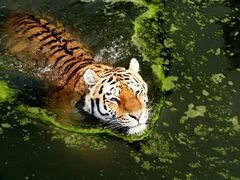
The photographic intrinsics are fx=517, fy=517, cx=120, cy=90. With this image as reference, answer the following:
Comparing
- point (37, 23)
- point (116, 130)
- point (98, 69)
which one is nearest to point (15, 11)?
point (37, 23)

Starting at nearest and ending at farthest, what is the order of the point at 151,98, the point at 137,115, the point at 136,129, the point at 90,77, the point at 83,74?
the point at 137,115
the point at 136,129
the point at 90,77
the point at 83,74
the point at 151,98

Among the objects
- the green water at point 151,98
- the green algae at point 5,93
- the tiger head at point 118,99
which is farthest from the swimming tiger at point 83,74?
the green algae at point 5,93

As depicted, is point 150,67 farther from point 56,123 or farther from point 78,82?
point 56,123

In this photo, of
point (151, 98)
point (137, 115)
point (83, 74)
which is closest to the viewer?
point (137, 115)

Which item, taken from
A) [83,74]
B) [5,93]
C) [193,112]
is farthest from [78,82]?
[193,112]

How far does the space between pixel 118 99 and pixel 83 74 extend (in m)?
0.42

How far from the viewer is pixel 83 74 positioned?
11.9 ft

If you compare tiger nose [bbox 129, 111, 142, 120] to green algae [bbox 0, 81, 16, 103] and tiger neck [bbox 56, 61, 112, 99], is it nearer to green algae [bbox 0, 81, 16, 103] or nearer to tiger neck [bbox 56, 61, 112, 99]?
tiger neck [bbox 56, 61, 112, 99]

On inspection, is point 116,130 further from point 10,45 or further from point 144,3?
point 144,3

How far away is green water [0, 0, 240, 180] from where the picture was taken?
3.19 meters

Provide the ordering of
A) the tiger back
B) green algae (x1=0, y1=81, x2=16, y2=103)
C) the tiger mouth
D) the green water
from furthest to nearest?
the tiger back, green algae (x1=0, y1=81, x2=16, y2=103), the tiger mouth, the green water

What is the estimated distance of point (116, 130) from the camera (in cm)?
343

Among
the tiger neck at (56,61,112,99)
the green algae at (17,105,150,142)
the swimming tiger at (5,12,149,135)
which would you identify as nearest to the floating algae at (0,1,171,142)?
the green algae at (17,105,150,142)

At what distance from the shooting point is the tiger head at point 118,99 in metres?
3.23
